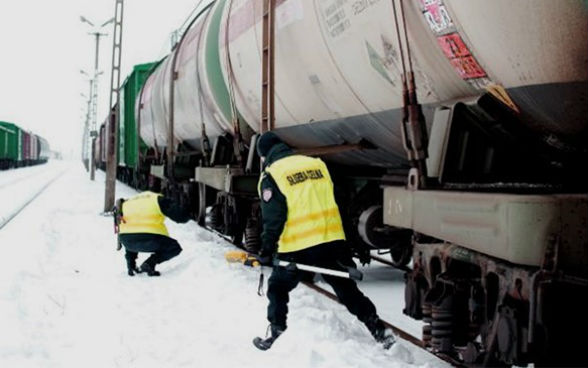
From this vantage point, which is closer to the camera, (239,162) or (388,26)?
(388,26)

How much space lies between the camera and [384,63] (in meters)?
4.10

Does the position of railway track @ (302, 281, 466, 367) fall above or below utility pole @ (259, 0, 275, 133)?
below

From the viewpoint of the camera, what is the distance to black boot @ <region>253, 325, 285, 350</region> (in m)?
4.44

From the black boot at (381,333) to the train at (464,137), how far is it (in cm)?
38

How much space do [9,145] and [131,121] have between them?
115 feet

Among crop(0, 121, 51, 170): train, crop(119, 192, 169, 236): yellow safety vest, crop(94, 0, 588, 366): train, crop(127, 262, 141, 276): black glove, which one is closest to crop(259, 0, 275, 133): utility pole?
crop(94, 0, 588, 366): train

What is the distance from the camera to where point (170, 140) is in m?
11.9

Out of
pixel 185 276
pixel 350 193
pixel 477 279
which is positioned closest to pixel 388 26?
pixel 477 279

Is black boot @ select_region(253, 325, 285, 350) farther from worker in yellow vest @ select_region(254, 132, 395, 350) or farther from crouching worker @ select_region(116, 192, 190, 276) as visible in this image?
crouching worker @ select_region(116, 192, 190, 276)

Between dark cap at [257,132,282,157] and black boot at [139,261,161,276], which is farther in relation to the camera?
black boot at [139,261,161,276]

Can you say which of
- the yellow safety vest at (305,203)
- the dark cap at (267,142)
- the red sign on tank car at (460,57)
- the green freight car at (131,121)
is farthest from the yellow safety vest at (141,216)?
the green freight car at (131,121)

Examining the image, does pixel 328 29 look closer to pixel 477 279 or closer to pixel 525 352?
pixel 477 279

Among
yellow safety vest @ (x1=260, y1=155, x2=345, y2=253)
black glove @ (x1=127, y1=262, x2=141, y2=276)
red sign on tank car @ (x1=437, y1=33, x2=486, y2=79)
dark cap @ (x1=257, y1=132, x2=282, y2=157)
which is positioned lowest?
black glove @ (x1=127, y1=262, x2=141, y2=276)

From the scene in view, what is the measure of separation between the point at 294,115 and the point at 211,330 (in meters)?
2.16
